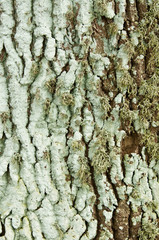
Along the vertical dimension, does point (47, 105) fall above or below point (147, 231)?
above

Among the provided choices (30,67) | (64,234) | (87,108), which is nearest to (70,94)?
(87,108)

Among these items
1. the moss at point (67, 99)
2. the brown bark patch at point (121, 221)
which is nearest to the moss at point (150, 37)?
the moss at point (67, 99)

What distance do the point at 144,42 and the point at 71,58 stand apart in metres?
0.38

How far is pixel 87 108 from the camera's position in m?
1.53

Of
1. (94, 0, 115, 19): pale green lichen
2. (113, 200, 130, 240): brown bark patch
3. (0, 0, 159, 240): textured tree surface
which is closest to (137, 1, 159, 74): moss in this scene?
(0, 0, 159, 240): textured tree surface

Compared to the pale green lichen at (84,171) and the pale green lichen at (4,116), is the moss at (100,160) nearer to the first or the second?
the pale green lichen at (84,171)

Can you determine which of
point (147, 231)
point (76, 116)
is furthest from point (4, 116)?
point (147, 231)

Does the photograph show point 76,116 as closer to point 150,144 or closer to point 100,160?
point 100,160

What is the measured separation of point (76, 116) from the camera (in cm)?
153

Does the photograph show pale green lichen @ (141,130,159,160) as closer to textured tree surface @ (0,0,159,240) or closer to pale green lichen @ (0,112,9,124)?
textured tree surface @ (0,0,159,240)

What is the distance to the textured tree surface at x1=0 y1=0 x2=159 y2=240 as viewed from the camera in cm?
150

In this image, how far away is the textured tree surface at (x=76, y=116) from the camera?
1.50 m

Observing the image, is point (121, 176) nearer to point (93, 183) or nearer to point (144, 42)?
point (93, 183)

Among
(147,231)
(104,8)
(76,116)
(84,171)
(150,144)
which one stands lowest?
(147,231)
